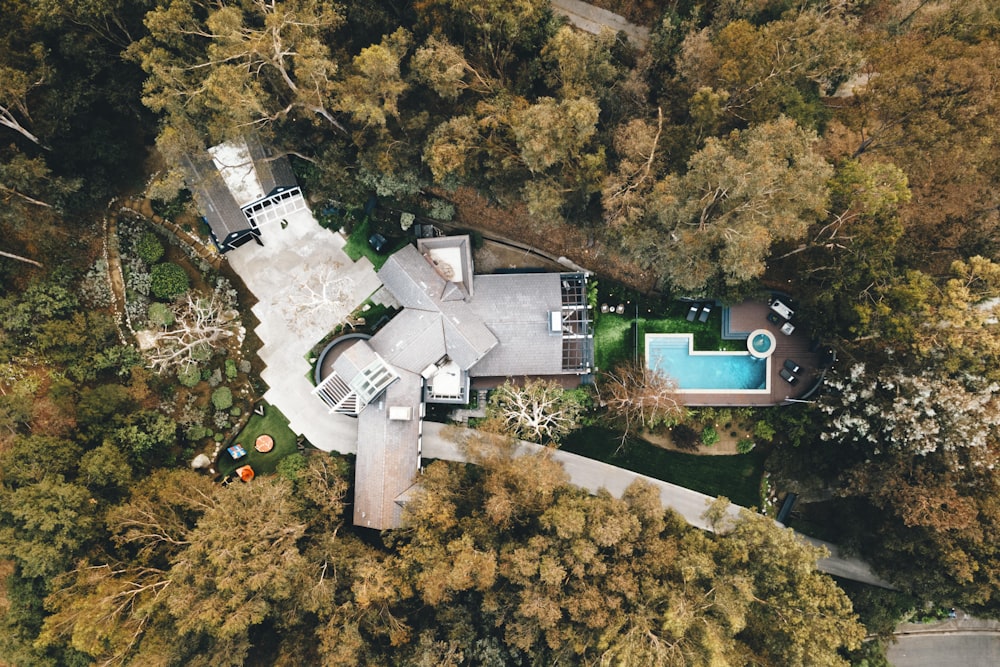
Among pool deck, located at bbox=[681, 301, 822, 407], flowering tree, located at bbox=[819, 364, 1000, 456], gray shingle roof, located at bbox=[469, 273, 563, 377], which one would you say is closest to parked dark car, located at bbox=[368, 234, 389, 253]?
gray shingle roof, located at bbox=[469, 273, 563, 377]

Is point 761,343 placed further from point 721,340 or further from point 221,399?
point 221,399

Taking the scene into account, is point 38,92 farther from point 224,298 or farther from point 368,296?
point 368,296

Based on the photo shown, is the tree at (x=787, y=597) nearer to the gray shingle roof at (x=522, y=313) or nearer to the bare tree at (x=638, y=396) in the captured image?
the bare tree at (x=638, y=396)

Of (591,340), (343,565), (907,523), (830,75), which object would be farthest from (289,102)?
(907,523)

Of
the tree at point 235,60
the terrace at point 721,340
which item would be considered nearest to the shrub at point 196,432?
the tree at point 235,60

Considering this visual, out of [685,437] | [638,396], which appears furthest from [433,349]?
[685,437]

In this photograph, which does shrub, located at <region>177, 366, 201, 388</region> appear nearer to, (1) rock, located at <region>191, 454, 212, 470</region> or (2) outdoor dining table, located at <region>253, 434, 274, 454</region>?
(1) rock, located at <region>191, 454, 212, 470</region>
